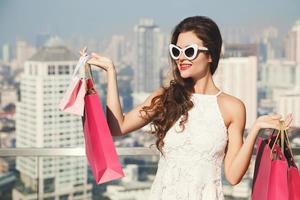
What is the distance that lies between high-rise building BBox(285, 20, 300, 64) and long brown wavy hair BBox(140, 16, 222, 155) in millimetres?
22390

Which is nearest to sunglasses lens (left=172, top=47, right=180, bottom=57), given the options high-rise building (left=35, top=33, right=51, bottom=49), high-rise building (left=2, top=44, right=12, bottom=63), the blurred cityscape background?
the blurred cityscape background

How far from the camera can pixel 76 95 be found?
1163mm

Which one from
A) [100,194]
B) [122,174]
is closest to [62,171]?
[100,194]

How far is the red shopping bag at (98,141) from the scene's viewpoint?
1162mm

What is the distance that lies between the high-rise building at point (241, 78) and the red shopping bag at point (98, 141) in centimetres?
1731

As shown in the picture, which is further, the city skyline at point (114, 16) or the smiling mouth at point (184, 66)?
the city skyline at point (114, 16)

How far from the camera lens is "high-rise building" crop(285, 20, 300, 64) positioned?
22781mm

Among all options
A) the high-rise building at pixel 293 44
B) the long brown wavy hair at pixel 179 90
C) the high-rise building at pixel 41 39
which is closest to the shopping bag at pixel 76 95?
the long brown wavy hair at pixel 179 90

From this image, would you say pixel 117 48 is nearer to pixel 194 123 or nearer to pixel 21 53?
pixel 21 53

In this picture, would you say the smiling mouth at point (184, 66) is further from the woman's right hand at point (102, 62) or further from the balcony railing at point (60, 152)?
the balcony railing at point (60, 152)

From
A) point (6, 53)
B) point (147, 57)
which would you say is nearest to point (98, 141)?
point (147, 57)

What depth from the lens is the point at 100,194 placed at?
2307 millimetres

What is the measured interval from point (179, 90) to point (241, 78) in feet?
60.2

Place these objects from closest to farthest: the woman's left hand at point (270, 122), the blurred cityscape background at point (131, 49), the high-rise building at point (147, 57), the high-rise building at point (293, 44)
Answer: the woman's left hand at point (270, 122) < the blurred cityscape background at point (131, 49) < the high-rise building at point (147, 57) < the high-rise building at point (293, 44)
